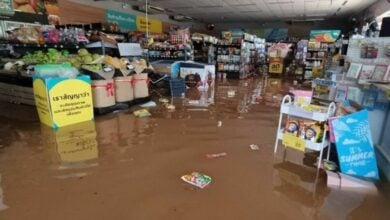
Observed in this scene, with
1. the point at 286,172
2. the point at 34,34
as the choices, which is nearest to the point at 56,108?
the point at 34,34

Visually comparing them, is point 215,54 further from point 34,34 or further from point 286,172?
point 286,172

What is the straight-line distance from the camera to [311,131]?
2637 millimetres

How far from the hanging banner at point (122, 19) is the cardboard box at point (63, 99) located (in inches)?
320

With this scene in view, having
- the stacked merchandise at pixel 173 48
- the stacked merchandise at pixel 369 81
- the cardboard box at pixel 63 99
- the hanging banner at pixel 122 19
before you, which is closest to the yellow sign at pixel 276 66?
the stacked merchandise at pixel 173 48

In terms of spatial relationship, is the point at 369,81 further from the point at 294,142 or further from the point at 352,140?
the point at 294,142

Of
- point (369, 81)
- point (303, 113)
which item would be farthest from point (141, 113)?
point (369, 81)

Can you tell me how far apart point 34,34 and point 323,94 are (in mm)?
5696

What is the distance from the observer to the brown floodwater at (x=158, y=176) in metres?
2.02

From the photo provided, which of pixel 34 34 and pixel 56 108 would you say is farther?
pixel 34 34

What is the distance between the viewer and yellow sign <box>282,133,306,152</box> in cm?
268

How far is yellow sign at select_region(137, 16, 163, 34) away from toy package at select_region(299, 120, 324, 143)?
1244 cm

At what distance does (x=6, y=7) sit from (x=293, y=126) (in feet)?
27.6

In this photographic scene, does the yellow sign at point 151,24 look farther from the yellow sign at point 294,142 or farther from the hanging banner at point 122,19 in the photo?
the yellow sign at point 294,142

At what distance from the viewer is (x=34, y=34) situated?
5.20 m
